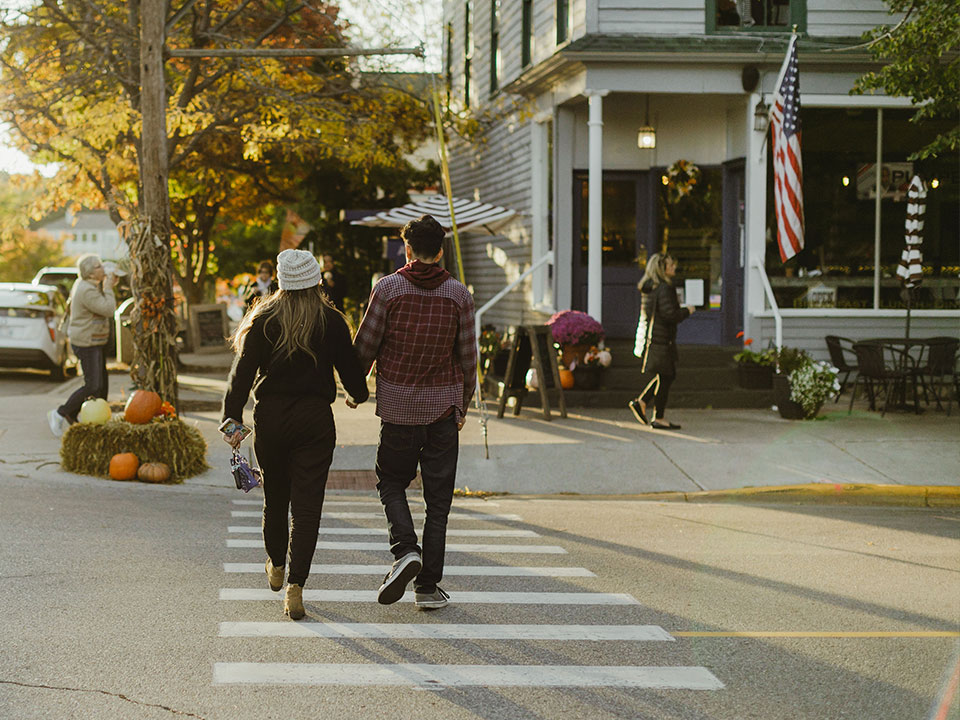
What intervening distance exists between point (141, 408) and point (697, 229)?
31.3 feet

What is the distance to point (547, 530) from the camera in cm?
869

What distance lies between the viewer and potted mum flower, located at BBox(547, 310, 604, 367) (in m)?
14.8

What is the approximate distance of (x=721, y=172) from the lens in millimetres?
17281

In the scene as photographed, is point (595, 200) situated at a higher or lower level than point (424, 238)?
higher

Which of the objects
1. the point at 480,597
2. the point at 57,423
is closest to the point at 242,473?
the point at 480,597

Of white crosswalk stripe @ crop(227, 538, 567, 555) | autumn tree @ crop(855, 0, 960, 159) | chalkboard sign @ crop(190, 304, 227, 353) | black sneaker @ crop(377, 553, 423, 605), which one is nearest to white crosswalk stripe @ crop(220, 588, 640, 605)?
black sneaker @ crop(377, 553, 423, 605)

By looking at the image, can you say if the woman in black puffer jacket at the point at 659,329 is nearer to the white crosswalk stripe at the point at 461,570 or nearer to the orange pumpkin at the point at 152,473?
the orange pumpkin at the point at 152,473

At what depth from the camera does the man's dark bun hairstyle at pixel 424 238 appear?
20.5 feet

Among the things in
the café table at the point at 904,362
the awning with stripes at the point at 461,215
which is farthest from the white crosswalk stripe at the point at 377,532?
the awning with stripes at the point at 461,215

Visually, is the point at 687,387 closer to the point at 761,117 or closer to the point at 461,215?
the point at 761,117

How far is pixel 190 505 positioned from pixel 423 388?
3.72 metres

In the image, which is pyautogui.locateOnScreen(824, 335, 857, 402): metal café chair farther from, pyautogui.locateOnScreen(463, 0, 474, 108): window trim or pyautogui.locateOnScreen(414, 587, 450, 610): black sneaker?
pyautogui.locateOnScreen(463, 0, 474, 108): window trim

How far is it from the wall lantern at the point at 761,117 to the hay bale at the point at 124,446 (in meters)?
9.05

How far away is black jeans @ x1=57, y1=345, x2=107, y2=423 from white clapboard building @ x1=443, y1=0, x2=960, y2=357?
6.45m
